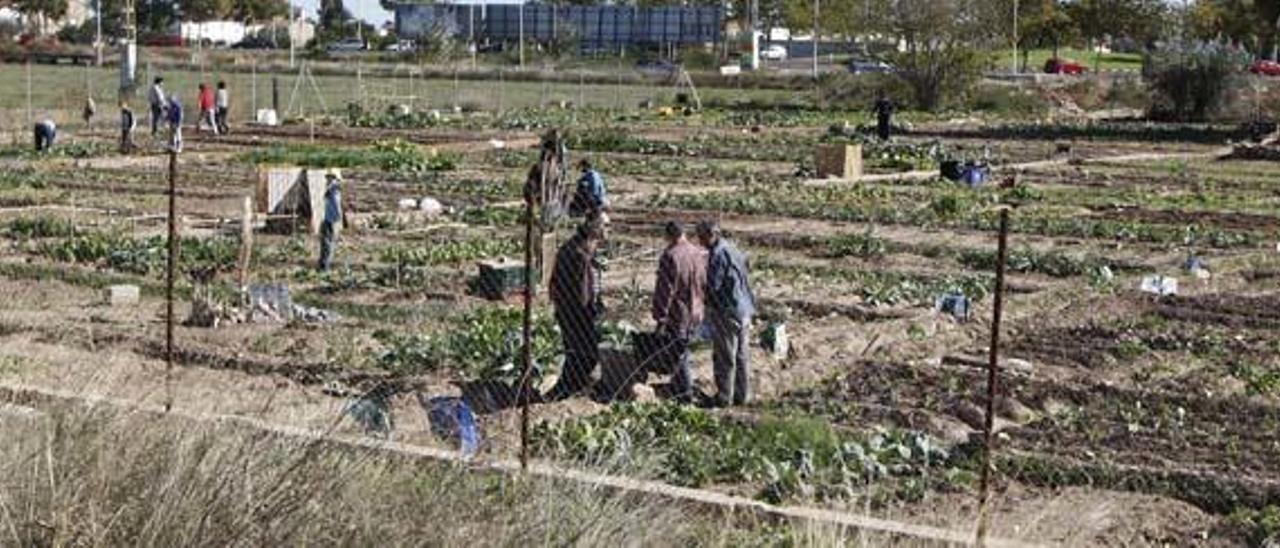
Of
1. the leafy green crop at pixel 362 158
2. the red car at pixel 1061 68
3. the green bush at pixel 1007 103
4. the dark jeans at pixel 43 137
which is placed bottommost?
the leafy green crop at pixel 362 158

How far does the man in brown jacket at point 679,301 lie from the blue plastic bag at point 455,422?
6.44 feet

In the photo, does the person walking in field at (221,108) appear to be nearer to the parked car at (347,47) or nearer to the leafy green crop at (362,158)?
the leafy green crop at (362,158)

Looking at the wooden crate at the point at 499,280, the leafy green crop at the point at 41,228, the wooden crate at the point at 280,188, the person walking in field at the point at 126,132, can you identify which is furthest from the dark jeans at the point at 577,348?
the person walking in field at the point at 126,132

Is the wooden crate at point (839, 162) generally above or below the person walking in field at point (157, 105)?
below

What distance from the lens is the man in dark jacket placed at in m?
14.8

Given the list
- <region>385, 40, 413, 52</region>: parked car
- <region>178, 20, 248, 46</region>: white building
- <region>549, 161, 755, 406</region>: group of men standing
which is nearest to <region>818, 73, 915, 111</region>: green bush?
<region>549, 161, 755, 406</region>: group of men standing

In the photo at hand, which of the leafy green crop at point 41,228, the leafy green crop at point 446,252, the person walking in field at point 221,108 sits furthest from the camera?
the person walking in field at point 221,108

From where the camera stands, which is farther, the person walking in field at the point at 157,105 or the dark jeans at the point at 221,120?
the dark jeans at the point at 221,120

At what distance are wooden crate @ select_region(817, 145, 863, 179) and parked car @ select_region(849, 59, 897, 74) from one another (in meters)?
34.7

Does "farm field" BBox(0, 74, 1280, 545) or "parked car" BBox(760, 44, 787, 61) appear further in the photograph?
"parked car" BBox(760, 44, 787, 61)

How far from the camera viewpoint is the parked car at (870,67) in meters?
71.4

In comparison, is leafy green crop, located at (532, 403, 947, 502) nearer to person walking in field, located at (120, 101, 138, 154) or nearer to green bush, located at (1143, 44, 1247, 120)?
person walking in field, located at (120, 101, 138, 154)

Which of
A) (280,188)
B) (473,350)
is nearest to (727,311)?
(473,350)

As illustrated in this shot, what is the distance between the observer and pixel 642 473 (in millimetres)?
Result: 9594
